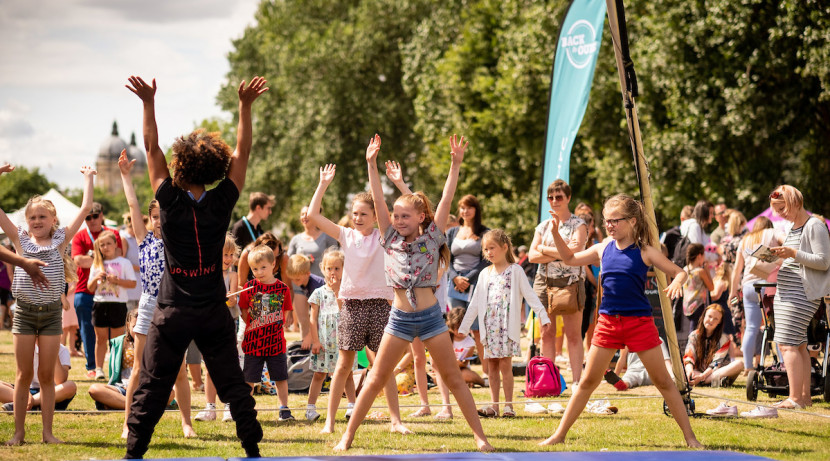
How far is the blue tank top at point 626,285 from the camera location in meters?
6.54

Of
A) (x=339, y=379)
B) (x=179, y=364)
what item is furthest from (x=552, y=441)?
(x=179, y=364)

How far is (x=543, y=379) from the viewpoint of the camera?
9477 mm

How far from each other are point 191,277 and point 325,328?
128 inches

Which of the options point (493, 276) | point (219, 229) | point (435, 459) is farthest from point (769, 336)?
point (219, 229)

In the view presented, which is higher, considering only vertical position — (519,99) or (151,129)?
(519,99)

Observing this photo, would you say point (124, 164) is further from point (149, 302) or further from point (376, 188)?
point (376, 188)

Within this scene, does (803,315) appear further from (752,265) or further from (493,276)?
(493,276)

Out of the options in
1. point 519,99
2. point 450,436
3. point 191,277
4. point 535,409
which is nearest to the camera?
point 191,277

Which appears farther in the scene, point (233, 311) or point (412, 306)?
point (233, 311)

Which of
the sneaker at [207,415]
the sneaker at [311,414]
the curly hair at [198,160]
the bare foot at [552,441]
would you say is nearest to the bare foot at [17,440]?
the sneaker at [207,415]

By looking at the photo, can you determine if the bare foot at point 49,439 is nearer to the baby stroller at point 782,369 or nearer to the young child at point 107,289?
the young child at point 107,289

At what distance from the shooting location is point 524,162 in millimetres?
32781

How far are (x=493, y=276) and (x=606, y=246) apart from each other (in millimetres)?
2099

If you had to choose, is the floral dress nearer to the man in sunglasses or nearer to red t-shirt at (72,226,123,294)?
the man in sunglasses
